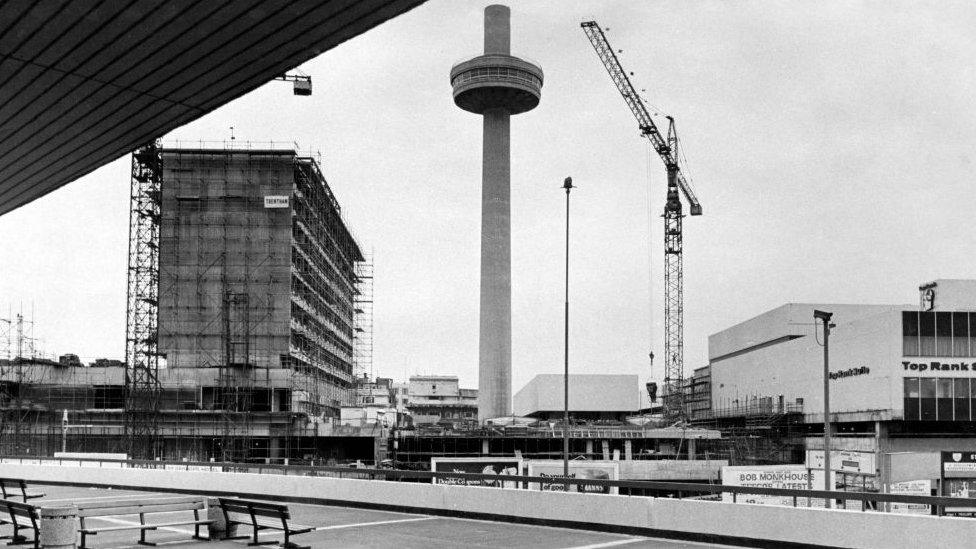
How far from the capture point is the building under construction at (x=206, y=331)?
89188 mm

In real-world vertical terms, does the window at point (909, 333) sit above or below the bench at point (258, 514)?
above

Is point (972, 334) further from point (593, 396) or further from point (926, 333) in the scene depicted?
point (593, 396)

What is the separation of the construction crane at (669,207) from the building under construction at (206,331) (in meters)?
60.9

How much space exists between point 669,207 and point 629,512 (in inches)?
4972

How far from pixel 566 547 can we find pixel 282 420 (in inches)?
2992

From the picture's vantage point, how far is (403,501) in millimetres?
23297

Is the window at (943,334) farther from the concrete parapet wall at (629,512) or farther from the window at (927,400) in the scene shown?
the concrete parapet wall at (629,512)

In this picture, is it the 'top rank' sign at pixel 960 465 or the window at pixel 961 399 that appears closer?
the 'top rank' sign at pixel 960 465

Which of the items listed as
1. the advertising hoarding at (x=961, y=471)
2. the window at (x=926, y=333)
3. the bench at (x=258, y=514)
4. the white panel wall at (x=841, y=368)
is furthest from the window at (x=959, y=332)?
the bench at (x=258, y=514)

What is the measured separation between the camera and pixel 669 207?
142250mm

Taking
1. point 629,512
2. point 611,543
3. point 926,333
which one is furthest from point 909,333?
point 611,543

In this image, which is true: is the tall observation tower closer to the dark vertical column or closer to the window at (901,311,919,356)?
the dark vertical column

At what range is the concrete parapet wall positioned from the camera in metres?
15.2

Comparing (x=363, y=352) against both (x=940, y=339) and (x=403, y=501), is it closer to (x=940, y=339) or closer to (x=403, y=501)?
(x=940, y=339)
